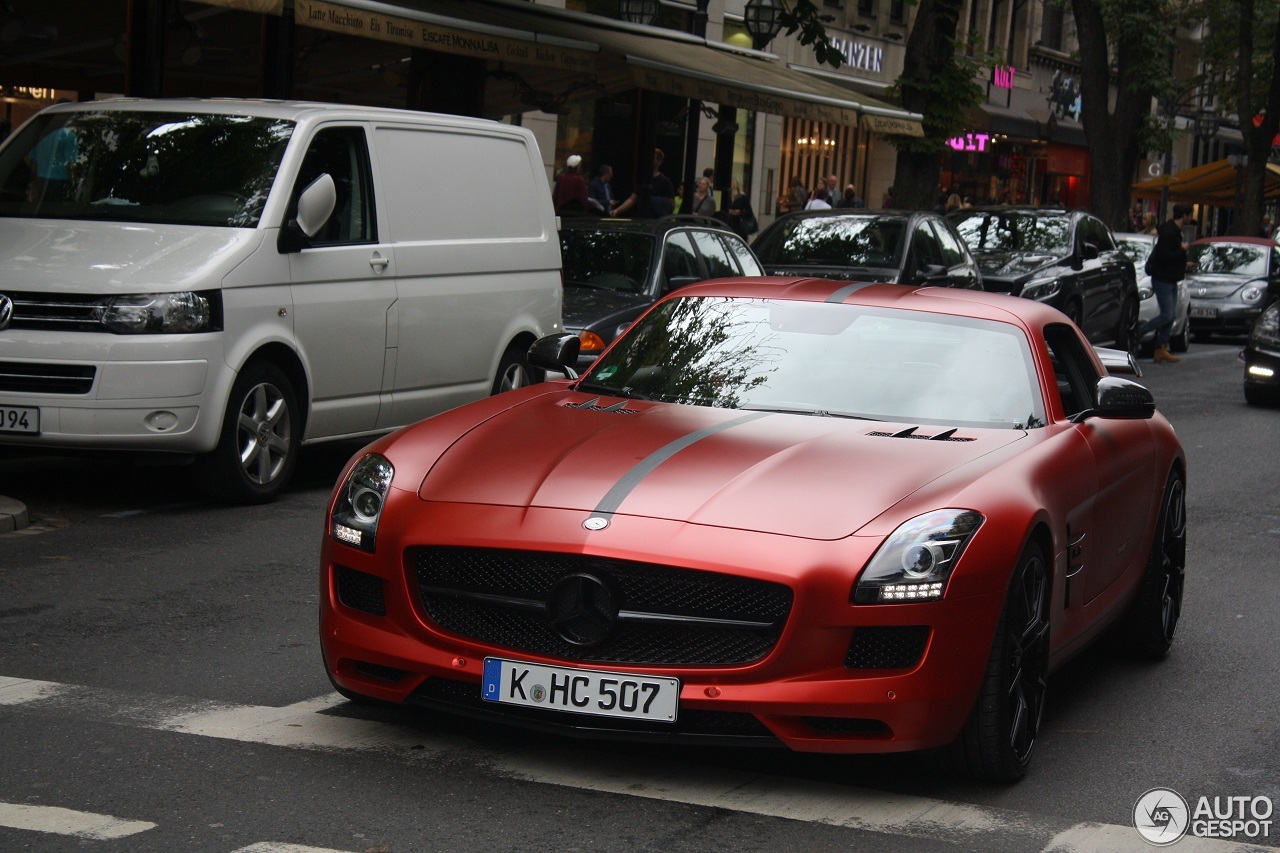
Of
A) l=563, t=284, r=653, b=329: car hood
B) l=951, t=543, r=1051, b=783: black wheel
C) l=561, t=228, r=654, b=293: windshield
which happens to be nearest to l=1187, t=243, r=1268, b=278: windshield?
l=561, t=228, r=654, b=293: windshield

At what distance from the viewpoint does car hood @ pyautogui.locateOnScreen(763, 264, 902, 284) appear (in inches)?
678

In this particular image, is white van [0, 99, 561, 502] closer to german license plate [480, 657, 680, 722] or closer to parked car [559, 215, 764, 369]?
parked car [559, 215, 764, 369]

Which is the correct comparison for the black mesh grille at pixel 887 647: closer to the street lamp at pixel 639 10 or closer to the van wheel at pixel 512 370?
the van wheel at pixel 512 370

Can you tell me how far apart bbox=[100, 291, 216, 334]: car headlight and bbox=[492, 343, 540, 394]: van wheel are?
9.17ft

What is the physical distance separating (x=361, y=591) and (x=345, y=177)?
5724 millimetres

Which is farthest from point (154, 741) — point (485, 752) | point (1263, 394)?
point (1263, 394)

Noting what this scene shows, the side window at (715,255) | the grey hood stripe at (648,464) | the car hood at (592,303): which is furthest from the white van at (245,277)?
the grey hood stripe at (648,464)

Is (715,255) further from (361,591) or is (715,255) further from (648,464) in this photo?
(361,591)

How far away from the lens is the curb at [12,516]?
8734 mm

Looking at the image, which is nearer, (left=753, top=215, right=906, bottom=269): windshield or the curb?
the curb

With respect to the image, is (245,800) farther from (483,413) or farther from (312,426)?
(312,426)

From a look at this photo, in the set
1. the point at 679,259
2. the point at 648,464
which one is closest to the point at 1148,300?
the point at 679,259

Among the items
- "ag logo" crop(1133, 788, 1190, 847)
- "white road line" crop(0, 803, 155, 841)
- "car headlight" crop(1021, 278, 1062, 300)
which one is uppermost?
"car headlight" crop(1021, 278, 1062, 300)

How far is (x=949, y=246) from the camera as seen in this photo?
1841 centimetres
